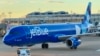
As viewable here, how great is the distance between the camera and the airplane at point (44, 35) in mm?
32469

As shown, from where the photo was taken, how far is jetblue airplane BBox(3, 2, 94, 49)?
32469 mm

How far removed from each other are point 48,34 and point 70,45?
2.60 meters

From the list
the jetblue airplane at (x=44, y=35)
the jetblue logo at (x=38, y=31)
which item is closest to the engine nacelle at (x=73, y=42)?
the jetblue airplane at (x=44, y=35)

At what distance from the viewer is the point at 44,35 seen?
35.1 m

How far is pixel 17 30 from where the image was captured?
32812 millimetres

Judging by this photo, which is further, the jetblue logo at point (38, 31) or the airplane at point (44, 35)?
the jetblue logo at point (38, 31)

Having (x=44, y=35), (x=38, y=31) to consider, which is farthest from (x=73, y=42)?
(x=38, y=31)

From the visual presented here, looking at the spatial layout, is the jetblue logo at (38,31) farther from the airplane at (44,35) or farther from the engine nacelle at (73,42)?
the engine nacelle at (73,42)

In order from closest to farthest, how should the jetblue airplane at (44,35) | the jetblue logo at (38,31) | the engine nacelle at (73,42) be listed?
the jetblue airplane at (44,35), the jetblue logo at (38,31), the engine nacelle at (73,42)

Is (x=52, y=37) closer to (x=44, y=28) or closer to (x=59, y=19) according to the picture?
(x=44, y=28)

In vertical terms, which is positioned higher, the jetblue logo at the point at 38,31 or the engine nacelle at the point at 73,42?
the jetblue logo at the point at 38,31

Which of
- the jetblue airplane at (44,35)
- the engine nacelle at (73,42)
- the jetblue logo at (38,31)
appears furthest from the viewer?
the engine nacelle at (73,42)

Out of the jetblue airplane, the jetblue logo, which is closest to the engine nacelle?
the jetblue airplane

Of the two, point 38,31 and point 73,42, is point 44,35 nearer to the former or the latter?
point 38,31
